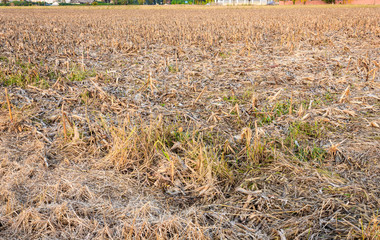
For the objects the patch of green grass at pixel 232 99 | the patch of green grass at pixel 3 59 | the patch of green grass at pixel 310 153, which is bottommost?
the patch of green grass at pixel 310 153

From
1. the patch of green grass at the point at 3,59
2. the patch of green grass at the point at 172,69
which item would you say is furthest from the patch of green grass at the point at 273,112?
the patch of green grass at the point at 3,59

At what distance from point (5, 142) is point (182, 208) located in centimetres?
218

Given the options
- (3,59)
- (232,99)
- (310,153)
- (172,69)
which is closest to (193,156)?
(310,153)

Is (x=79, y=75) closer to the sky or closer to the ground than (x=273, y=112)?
closer to the sky

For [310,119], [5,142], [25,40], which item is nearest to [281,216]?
[310,119]

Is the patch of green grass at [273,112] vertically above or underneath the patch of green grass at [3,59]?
underneath

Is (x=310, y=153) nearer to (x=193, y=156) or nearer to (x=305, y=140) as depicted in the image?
(x=305, y=140)

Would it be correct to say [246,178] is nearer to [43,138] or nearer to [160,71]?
[43,138]

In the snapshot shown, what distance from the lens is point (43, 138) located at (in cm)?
323

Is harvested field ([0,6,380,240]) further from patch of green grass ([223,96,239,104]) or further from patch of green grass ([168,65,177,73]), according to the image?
patch of green grass ([168,65,177,73])

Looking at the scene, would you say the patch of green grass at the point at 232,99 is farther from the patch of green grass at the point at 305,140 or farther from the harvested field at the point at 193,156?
the patch of green grass at the point at 305,140

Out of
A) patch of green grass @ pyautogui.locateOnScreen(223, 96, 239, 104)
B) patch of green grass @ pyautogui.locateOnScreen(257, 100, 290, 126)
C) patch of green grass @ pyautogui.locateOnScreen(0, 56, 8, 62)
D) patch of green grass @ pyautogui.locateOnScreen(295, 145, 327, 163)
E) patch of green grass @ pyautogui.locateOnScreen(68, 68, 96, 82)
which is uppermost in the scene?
patch of green grass @ pyautogui.locateOnScreen(0, 56, 8, 62)

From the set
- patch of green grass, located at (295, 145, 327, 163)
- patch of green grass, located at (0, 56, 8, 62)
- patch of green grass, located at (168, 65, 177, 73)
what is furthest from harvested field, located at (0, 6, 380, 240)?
patch of green grass, located at (0, 56, 8, 62)

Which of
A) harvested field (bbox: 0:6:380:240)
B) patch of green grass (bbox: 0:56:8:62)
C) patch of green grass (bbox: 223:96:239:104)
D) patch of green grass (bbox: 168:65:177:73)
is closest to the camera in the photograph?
harvested field (bbox: 0:6:380:240)
